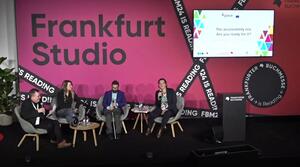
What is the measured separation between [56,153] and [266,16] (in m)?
5.01

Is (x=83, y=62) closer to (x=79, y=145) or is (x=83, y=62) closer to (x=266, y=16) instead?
(x=79, y=145)

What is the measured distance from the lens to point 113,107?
7.65 m

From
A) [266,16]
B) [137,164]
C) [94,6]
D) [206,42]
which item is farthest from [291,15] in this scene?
[137,164]

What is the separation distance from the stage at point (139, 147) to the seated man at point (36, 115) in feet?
1.05

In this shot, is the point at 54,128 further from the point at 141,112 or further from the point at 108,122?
the point at 141,112

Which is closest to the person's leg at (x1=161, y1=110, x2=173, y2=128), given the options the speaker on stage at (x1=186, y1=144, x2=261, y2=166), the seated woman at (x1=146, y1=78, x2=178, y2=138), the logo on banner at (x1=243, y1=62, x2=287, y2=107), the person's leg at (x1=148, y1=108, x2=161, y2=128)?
the seated woman at (x1=146, y1=78, x2=178, y2=138)

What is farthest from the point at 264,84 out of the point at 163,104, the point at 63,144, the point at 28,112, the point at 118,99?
the point at 28,112

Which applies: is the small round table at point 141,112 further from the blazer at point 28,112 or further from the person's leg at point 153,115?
the blazer at point 28,112

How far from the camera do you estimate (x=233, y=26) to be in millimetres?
8500

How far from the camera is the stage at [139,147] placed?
6.20 m

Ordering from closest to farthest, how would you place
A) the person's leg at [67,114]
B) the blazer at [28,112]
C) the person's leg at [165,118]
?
the blazer at [28,112] → the person's leg at [67,114] → the person's leg at [165,118]

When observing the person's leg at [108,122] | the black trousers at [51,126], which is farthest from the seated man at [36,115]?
the person's leg at [108,122]

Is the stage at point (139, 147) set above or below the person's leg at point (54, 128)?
below

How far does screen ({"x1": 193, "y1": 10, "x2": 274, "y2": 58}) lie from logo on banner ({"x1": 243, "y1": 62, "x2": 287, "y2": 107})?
1.35 ft
